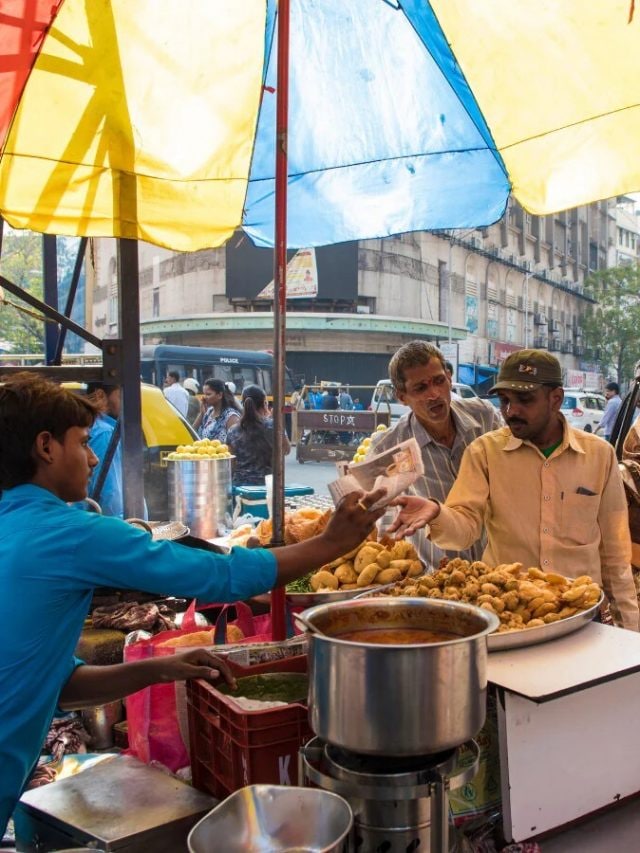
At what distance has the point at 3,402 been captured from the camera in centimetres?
196

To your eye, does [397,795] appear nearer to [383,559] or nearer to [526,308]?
[383,559]

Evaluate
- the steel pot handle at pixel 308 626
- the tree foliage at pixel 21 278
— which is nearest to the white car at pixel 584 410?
the tree foliage at pixel 21 278

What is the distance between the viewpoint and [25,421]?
1.95 m

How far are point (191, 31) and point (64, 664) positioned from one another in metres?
2.98

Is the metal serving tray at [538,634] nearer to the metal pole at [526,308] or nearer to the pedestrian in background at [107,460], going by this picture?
the pedestrian in background at [107,460]

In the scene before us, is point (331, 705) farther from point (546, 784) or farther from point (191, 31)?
point (191, 31)

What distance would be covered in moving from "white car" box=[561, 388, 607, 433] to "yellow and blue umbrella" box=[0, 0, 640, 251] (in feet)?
80.6

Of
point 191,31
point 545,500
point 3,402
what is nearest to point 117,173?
point 191,31

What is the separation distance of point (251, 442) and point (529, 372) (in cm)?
581

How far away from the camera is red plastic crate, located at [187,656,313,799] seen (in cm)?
179

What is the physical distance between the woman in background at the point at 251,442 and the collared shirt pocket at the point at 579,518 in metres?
5.66

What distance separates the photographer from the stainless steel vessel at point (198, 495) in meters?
5.93

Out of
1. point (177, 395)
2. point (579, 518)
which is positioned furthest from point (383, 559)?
point (177, 395)

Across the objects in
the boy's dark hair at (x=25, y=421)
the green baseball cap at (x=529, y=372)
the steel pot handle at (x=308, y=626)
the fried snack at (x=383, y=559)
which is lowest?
the fried snack at (x=383, y=559)
